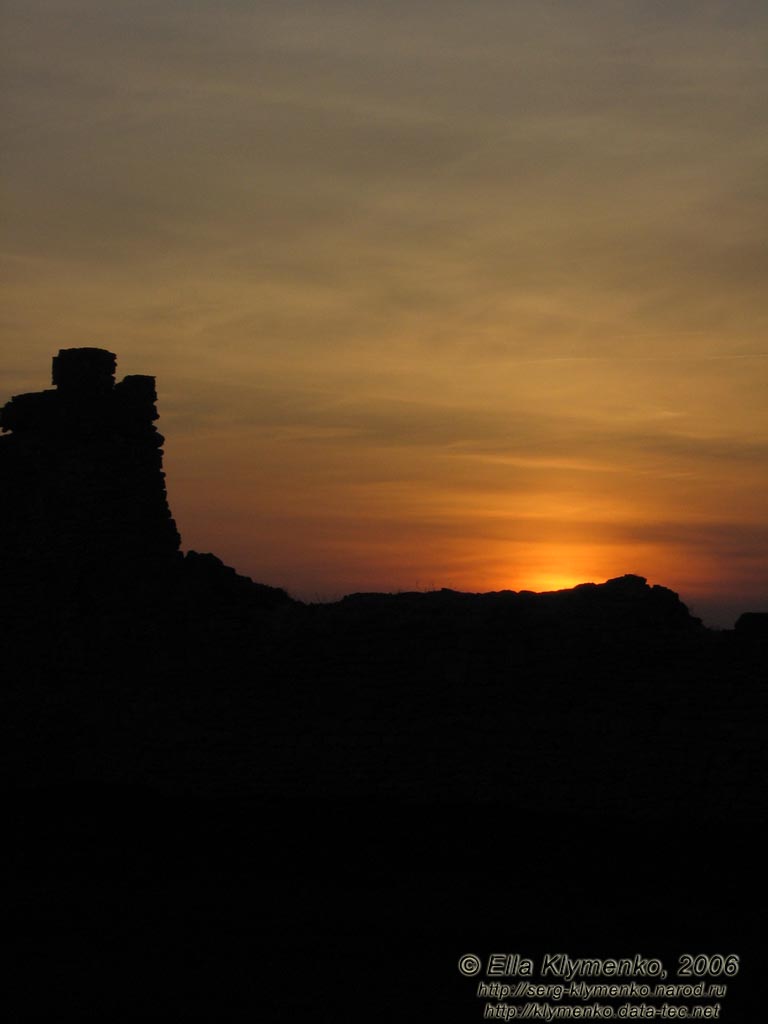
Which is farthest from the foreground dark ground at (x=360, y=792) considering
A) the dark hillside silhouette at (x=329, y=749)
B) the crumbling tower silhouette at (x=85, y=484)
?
the crumbling tower silhouette at (x=85, y=484)

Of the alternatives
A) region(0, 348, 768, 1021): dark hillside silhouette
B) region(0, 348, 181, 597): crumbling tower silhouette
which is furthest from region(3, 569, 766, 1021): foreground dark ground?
region(0, 348, 181, 597): crumbling tower silhouette

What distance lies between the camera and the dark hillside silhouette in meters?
12.3

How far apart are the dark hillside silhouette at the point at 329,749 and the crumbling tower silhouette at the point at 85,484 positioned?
0.04 metres

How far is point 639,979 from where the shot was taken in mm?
10531

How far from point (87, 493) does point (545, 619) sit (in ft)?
22.1

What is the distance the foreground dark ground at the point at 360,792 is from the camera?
11.4 m

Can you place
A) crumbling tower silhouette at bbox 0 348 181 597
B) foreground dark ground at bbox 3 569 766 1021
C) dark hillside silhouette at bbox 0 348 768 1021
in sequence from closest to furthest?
foreground dark ground at bbox 3 569 766 1021 → dark hillside silhouette at bbox 0 348 768 1021 → crumbling tower silhouette at bbox 0 348 181 597

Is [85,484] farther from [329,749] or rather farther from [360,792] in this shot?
[360,792]

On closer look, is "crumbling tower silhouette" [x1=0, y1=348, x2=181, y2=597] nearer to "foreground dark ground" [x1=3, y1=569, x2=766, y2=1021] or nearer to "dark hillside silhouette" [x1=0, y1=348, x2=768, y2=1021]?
"dark hillside silhouette" [x1=0, y1=348, x2=768, y2=1021]

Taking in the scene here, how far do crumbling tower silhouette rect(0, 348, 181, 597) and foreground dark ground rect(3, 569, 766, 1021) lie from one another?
472 mm

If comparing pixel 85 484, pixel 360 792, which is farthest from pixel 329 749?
pixel 85 484

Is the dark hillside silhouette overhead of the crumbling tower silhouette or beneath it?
beneath

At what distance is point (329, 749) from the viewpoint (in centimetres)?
1619

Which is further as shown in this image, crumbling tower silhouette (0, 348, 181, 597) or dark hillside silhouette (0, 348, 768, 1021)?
crumbling tower silhouette (0, 348, 181, 597)
